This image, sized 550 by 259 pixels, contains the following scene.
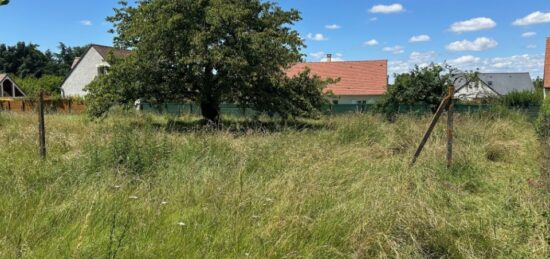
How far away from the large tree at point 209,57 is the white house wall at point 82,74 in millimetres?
29112

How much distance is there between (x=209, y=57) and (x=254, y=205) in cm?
1173

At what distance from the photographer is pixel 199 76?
56.0 feet

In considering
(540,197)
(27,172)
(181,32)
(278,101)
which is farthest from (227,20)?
(540,197)

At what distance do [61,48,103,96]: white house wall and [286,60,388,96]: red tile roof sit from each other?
19.1 meters

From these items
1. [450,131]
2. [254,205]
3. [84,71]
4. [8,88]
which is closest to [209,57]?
[450,131]

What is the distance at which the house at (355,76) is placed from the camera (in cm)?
4566

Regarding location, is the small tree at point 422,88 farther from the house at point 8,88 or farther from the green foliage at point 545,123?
the house at point 8,88

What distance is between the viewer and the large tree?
15.8 meters

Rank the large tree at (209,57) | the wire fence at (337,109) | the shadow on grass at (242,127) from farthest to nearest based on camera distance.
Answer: the wire fence at (337,109) < the large tree at (209,57) < the shadow on grass at (242,127)

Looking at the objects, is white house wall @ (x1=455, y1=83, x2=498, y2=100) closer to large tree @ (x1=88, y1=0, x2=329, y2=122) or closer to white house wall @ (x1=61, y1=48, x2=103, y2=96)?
large tree @ (x1=88, y1=0, x2=329, y2=122)

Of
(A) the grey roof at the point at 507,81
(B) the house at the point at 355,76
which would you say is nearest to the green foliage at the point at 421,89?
(B) the house at the point at 355,76

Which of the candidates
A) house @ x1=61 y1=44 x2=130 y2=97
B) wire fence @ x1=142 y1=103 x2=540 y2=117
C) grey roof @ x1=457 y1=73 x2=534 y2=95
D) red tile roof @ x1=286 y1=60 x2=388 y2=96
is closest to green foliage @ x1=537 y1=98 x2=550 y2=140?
wire fence @ x1=142 y1=103 x2=540 y2=117

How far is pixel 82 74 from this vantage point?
1821 inches

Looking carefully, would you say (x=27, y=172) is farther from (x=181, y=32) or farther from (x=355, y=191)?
(x=181, y=32)
